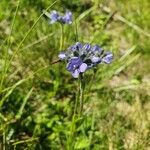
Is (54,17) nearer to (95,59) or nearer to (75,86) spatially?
(75,86)

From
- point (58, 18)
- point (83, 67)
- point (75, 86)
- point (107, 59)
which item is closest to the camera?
point (83, 67)

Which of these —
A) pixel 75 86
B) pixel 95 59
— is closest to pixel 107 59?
pixel 95 59

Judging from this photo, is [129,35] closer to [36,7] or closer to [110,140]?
[36,7]

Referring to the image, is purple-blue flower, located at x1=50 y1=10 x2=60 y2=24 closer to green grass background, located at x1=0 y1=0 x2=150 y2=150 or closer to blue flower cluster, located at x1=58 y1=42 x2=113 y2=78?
green grass background, located at x1=0 y1=0 x2=150 y2=150

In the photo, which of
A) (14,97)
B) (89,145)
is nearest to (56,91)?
(14,97)

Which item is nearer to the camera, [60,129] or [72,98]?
[60,129]

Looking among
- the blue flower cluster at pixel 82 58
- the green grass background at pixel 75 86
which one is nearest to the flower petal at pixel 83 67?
the blue flower cluster at pixel 82 58
